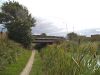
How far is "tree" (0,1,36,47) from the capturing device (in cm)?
5278

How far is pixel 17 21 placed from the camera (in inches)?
2093

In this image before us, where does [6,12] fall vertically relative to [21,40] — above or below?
above

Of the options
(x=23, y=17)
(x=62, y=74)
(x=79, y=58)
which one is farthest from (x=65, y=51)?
(x=23, y=17)

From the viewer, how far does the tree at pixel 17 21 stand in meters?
52.8

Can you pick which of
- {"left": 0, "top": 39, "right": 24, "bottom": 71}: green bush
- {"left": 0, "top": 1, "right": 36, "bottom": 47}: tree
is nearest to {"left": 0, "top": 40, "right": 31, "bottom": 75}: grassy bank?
{"left": 0, "top": 39, "right": 24, "bottom": 71}: green bush

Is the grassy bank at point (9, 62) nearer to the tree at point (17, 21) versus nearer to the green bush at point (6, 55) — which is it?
the green bush at point (6, 55)

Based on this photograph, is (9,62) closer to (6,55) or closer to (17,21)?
(6,55)

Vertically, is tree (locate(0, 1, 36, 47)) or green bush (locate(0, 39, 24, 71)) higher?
tree (locate(0, 1, 36, 47))

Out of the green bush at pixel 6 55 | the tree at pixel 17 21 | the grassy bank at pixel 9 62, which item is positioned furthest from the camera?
the tree at pixel 17 21

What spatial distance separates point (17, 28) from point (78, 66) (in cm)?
4513

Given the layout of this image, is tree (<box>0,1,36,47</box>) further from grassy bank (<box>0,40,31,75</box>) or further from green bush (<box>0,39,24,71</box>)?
grassy bank (<box>0,40,31,75</box>)

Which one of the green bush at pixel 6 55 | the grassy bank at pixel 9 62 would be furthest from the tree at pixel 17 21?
the grassy bank at pixel 9 62

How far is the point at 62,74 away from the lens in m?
8.55

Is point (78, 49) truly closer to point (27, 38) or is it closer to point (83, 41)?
point (83, 41)
